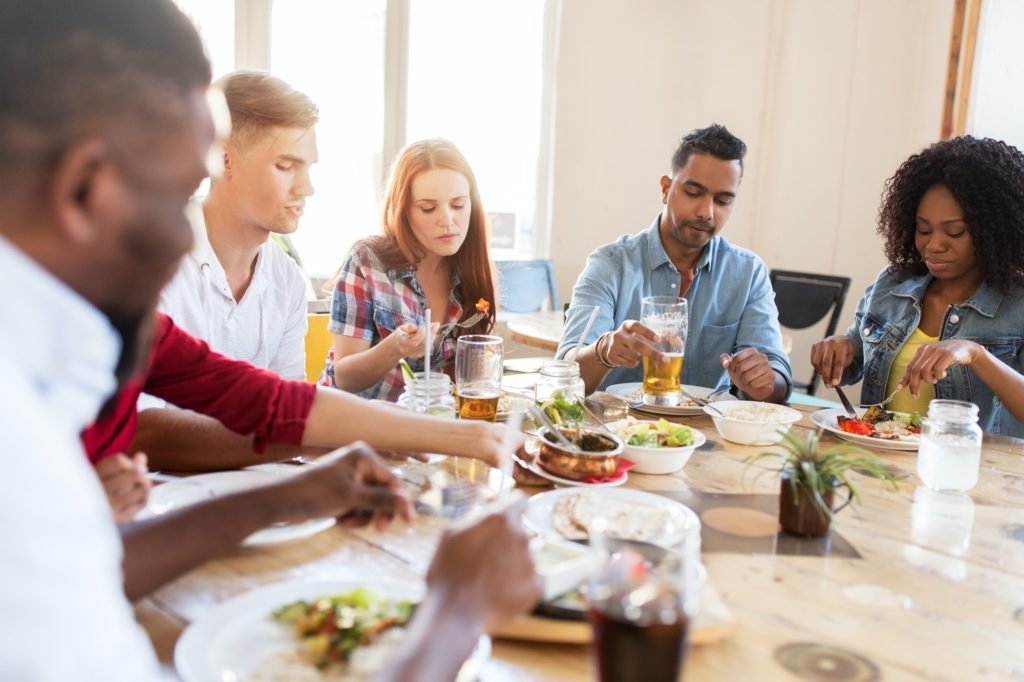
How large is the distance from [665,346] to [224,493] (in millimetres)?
1212

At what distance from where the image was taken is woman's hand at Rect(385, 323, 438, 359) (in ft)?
7.45

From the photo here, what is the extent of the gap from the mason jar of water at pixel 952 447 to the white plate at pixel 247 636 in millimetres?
1103

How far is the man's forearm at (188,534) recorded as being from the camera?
1.06 metres

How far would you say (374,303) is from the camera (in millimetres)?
2689

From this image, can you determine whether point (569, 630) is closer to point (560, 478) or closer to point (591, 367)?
point (560, 478)

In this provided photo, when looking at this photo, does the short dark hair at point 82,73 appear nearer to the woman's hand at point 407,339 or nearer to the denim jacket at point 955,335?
the woman's hand at point 407,339

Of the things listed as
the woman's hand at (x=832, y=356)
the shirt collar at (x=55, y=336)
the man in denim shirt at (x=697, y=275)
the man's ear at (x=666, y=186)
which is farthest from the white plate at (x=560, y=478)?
the man's ear at (x=666, y=186)

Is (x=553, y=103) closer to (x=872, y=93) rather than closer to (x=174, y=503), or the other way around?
(x=872, y=93)

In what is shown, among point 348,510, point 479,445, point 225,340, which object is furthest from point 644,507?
point 225,340

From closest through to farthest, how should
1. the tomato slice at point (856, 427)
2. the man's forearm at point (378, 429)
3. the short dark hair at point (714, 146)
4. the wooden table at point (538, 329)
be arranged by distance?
the man's forearm at point (378, 429)
the tomato slice at point (856, 427)
the short dark hair at point (714, 146)
the wooden table at point (538, 329)

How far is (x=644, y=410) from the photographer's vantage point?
7.10 ft

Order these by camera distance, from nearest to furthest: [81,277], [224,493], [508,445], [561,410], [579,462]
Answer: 1. [81,277]
2. [508,445]
3. [224,493]
4. [579,462]
5. [561,410]

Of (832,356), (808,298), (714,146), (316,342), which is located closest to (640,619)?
(832,356)

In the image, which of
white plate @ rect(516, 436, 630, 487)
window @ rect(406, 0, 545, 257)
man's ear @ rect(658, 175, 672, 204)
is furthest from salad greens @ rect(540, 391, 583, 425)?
window @ rect(406, 0, 545, 257)
